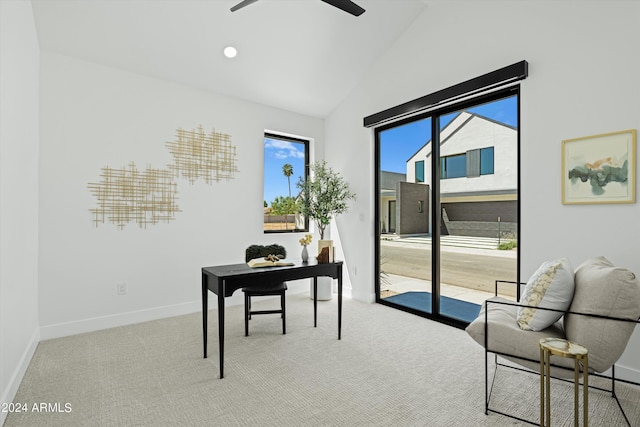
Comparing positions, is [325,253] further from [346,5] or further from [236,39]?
[236,39]

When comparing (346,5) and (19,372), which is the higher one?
(346,5)

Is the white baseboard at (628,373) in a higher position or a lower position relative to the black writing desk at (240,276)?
lower

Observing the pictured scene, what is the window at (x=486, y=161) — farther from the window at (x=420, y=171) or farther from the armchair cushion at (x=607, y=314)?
the armchair cushion at (x=607, y=314)

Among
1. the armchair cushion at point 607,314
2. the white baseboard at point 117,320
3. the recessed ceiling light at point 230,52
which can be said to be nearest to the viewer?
the armchair cushion at point 607,314

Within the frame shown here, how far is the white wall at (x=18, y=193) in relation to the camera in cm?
215

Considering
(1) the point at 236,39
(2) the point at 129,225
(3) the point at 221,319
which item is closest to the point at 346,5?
(1) the point at 236,39

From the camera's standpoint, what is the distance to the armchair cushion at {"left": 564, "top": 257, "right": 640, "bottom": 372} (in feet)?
5.78

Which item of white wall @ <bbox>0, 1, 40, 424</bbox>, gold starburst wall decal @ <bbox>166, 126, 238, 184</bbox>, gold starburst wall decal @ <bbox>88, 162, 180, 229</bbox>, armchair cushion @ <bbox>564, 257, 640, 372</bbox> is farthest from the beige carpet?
gold starburst wall decal @ <bbox>166, 126, 238, 184</bbox>

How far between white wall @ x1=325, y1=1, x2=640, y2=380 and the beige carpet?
1055mm

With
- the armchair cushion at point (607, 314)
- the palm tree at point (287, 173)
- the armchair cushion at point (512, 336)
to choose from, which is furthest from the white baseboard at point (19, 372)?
the armchair cushion at point (607, 314)

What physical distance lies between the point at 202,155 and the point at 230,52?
1.23 metres

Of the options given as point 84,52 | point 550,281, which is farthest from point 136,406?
point 84,52

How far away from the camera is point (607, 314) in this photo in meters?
1.80

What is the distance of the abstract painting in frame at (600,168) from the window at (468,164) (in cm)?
75
